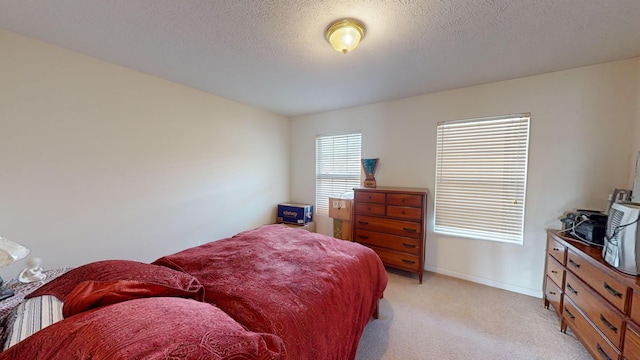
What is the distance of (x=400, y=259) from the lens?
280 cm

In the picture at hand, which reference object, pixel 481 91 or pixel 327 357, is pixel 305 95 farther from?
pixel 327 357

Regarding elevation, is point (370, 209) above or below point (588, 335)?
above

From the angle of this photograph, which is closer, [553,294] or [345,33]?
[345,33]

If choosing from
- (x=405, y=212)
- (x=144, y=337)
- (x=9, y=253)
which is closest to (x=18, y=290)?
(x=9, y=253)

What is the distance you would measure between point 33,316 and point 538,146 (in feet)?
12.7

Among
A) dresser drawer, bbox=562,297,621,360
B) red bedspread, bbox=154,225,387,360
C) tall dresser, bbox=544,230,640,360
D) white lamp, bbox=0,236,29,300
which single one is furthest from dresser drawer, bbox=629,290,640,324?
white lamp, bbox=0,236,29,300

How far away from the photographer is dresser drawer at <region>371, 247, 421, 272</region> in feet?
8.92

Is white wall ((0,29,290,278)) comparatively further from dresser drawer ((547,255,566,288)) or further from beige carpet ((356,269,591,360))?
dresser drawer ((547,255,566,288))

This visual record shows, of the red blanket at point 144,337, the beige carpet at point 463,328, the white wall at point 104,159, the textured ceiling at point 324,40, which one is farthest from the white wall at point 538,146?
the red blanket at point 144,337

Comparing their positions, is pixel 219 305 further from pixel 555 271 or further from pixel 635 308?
pixel 555 271

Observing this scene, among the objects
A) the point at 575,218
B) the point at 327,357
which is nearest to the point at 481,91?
the point at 575,218

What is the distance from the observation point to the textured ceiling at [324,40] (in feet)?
4.63

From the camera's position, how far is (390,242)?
9.39ft

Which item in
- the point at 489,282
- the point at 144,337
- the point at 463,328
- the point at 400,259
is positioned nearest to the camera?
the point at 144,337
